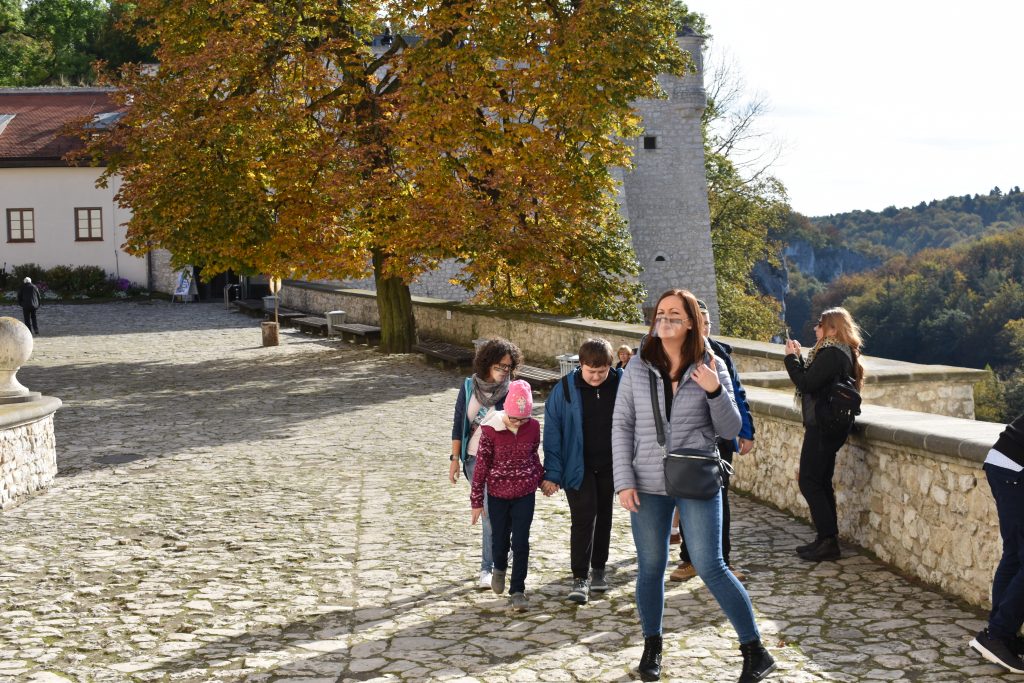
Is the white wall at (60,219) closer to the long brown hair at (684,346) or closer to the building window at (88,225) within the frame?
the building window at (88,225)

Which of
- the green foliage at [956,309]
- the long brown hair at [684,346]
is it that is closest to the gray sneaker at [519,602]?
the long brown hair at [684,346]

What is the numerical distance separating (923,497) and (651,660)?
2366 mm

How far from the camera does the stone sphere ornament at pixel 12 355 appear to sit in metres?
10.9

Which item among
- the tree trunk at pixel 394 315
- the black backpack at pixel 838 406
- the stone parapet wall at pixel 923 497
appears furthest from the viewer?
the tree trunk at pixel 394 315

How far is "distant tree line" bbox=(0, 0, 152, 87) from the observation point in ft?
179

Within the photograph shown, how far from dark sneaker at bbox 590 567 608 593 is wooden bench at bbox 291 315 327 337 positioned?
71.4 ft

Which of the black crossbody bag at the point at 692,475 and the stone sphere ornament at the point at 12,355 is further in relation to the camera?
the stone sphere ornament at the point at 12,355

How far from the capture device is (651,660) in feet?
17.4

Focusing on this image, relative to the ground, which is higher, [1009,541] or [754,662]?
[1009,541]

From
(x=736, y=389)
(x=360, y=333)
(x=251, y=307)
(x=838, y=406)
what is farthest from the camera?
(x=251, y=307)

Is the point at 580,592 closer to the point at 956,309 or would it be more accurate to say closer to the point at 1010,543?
the point at 1010,543

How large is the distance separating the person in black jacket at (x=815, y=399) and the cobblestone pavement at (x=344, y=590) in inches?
8.3

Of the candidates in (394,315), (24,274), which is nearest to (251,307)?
(24,274)

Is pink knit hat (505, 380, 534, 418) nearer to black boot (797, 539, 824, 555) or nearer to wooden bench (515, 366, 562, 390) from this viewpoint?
black boot (797, 539, 824, 555)
